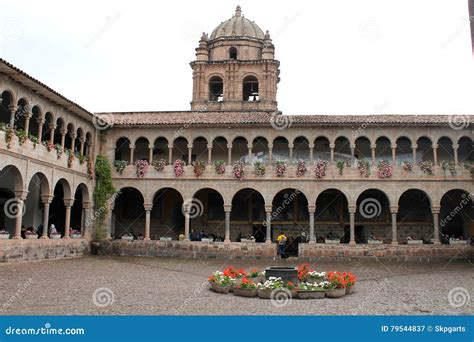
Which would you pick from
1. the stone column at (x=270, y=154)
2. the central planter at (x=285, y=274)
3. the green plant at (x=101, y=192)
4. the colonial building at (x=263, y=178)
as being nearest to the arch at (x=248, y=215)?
the colonial building at (x=263, y=178)

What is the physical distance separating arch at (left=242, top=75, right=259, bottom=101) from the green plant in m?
12.9

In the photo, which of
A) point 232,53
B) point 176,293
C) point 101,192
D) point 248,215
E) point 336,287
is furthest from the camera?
point 232,53

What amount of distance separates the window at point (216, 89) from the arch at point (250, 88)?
5.27 ft

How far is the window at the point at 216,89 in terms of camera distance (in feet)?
117

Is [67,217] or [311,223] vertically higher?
[67,217]

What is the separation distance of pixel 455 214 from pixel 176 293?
1950 cm

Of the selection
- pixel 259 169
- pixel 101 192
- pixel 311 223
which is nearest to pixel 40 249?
pixel 101 192

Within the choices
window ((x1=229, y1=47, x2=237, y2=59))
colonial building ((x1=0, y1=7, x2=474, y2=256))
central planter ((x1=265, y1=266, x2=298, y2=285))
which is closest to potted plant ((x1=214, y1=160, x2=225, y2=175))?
colonial building ((x1=0, y1=7, x2=474, y2=256))

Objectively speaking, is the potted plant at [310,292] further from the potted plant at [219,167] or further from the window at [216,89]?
the window at [216,89]

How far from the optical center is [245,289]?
12.0 meters

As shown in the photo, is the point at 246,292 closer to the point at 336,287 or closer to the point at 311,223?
the point at 336,287

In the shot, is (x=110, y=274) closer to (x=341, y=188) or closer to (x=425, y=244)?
(x=341, y=188)

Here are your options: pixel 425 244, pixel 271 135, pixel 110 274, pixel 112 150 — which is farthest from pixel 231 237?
pixel 110 274

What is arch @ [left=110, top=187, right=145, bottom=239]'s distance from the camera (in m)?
28.8
